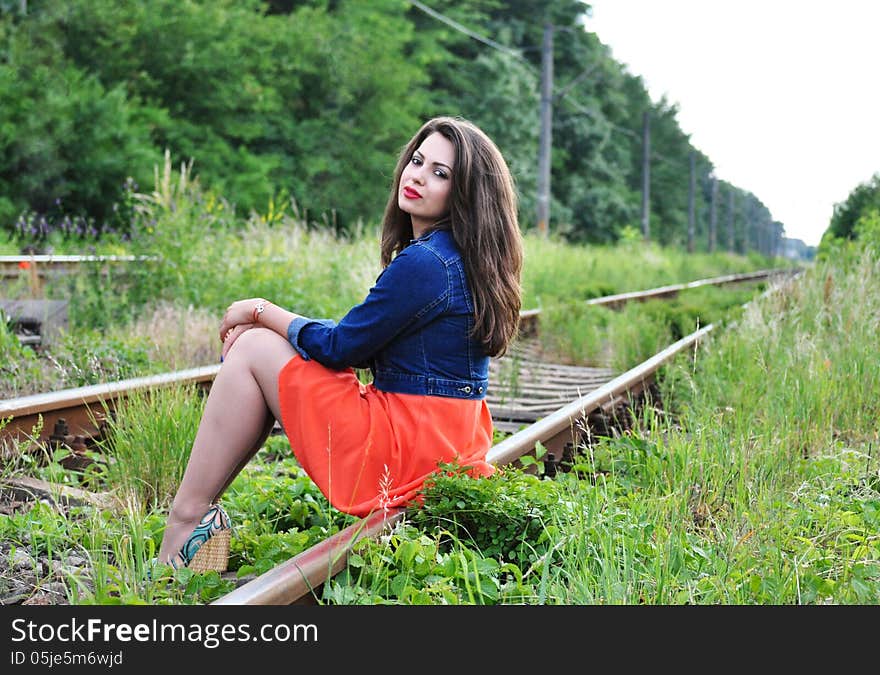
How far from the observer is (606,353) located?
8.70m

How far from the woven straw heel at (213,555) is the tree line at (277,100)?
700 cm

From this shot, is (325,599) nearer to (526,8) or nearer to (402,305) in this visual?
(402,305)

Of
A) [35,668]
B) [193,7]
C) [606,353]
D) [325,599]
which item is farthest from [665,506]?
[193,7]

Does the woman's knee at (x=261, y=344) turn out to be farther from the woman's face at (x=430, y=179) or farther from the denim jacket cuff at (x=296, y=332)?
the woman's face at (x=430, y=179)

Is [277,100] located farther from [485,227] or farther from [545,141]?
[485,227]

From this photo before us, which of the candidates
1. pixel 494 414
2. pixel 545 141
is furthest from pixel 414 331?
pixel 545 141

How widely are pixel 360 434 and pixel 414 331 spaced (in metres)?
0.36

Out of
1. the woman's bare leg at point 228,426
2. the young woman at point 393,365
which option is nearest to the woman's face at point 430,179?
the young woman at point 393,365

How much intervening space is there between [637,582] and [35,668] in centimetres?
143

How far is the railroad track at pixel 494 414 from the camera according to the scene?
2.51 m

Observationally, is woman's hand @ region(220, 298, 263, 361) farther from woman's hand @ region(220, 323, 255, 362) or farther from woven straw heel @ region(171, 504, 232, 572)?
woven straw heel @ region(171, 504, 232, 572)

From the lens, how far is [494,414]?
5797 millimetres

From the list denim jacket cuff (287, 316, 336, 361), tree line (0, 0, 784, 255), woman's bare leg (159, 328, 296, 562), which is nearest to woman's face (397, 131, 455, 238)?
denim jacket cuff (287, 316, 336, 361)

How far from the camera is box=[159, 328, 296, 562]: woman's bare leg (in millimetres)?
2955
